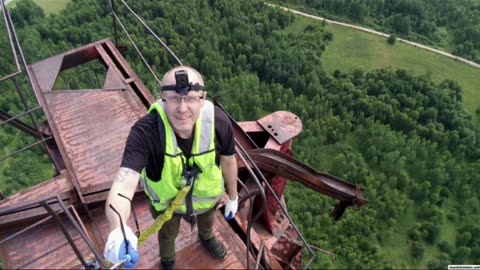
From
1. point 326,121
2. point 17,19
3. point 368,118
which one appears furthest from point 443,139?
point 17,19

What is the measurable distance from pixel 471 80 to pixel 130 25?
115 feet

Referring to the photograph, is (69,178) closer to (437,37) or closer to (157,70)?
(157,70)

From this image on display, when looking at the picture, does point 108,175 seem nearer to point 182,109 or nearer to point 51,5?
point 182,109

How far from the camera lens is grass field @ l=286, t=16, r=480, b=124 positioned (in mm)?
40000

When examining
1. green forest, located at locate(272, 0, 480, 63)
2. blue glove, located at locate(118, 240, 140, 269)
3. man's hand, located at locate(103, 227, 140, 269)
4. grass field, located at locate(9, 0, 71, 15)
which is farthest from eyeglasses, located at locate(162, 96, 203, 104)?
green forest, located at locate(272, 0, 480, 63)

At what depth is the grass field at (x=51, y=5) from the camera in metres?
40.6

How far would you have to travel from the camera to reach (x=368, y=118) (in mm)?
33000

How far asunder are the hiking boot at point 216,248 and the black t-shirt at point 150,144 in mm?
1543

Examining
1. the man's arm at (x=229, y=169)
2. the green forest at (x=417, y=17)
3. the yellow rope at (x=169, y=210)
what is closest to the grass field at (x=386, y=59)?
the green forest at (x=417, y=17)

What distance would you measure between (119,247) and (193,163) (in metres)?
1.06

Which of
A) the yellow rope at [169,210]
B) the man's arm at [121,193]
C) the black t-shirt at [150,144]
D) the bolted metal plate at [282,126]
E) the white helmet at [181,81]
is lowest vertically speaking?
the bolted metal plate at [282,126]

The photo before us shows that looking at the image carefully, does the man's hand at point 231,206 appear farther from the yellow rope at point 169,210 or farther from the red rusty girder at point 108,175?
the yellow rope at point 169,210

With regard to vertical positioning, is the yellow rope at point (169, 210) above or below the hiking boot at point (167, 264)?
above

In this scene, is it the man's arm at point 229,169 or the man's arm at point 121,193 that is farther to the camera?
the man's arm at point 229,169
